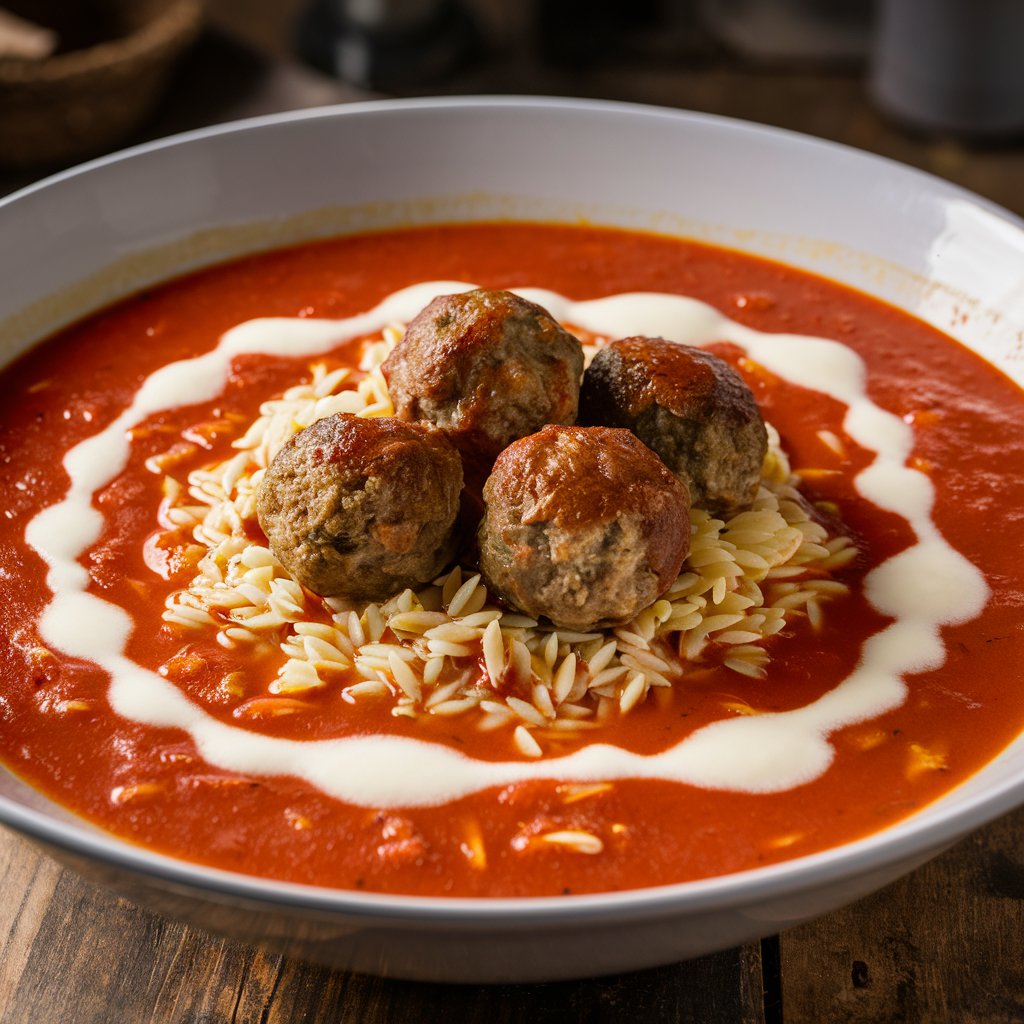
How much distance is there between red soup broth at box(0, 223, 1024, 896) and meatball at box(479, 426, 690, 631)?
1.02ft

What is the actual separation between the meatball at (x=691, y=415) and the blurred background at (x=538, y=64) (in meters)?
3.80

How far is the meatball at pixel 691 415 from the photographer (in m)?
→ 3.56

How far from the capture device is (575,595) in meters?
3.24

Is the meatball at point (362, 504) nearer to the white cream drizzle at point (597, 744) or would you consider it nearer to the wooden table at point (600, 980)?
the white cream drizzle at point (597, 744)

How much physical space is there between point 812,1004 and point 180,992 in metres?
1.39

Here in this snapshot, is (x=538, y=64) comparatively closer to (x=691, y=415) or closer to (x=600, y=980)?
(x=691, y=415)

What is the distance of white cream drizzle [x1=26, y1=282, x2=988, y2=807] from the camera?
3.17m

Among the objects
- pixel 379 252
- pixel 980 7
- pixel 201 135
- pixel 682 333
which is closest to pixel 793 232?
pixel 682 333

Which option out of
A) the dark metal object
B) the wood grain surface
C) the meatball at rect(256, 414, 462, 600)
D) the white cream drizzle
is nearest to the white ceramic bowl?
the white cream drizzle

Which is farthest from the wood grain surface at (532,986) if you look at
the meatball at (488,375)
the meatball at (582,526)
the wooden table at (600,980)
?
the meatball at (488,375)

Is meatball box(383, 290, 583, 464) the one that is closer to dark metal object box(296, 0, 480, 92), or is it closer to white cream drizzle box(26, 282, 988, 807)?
white cream drizzle box(26, 282, 988, 807)

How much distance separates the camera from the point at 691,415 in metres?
3.54

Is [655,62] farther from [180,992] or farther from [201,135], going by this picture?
[180,992]

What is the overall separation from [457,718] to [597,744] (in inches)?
13.3
